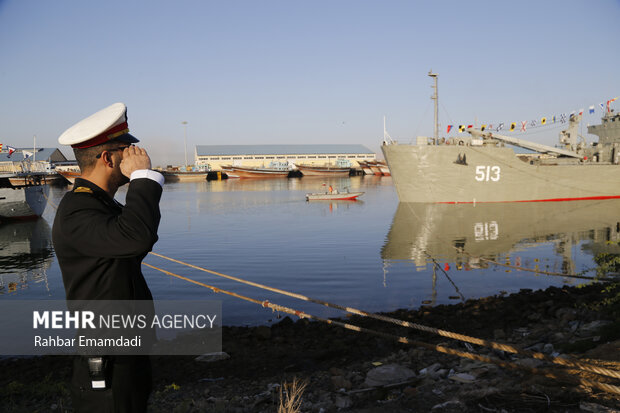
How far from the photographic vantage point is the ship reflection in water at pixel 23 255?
15.6 meters

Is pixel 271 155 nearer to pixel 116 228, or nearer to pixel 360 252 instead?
pixel 360 252

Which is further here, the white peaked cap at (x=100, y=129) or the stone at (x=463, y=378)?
the stone at (x=463, y=378)

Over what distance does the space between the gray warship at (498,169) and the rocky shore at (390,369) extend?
24.4m

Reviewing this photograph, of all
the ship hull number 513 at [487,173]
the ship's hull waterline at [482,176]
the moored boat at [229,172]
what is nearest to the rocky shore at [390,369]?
the ship's hull waterline at [482,176]

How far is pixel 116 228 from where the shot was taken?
6.66 feet

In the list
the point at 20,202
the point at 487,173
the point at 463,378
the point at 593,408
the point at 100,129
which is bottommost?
the point at 463,378

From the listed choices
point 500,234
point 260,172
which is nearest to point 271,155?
point 260,172

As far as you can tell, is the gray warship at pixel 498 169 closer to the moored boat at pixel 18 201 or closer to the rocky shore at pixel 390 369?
the rocky shore at pixel 390 369

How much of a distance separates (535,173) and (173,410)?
36.9 meters

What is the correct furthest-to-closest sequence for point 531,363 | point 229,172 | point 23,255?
1. point 229,172
2. point 23,255
3. point 531,363

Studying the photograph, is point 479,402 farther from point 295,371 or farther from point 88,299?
point 88,299

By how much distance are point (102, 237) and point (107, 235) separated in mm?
26

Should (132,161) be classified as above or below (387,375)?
above

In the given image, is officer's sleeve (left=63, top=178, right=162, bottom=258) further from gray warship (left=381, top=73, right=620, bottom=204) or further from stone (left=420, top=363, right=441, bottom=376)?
gray warship (left=381, top=73, right=620, bottom=204)
